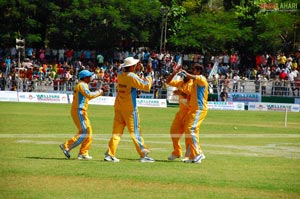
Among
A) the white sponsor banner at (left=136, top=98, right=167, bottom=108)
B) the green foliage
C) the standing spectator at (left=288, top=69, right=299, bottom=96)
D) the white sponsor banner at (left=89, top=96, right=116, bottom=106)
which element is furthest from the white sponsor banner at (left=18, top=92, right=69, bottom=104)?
the standing spectator at (left=288, top=69, right=299, bottom=96)

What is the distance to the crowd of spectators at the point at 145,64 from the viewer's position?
47969mm

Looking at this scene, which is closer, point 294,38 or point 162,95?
point 162,95

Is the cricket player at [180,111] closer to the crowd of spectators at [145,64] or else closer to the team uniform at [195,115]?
the team uniform at [195,115]

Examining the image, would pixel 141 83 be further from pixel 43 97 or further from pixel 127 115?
pixel 43 97

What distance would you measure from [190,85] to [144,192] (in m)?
5.49

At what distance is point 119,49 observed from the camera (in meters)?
60.8

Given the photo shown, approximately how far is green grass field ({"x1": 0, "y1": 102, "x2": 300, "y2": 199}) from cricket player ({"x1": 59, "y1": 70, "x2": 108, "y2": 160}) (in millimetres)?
298

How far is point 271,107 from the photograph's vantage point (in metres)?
46.8

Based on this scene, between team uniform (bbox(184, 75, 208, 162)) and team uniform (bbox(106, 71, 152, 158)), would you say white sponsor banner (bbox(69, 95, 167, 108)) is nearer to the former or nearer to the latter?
team uniform (bbox(184, 75, 208, 162))

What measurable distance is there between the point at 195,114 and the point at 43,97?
3309 centimetres

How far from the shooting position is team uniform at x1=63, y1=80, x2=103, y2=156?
16312 mm

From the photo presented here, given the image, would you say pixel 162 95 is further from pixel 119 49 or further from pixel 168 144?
pixel 168 144

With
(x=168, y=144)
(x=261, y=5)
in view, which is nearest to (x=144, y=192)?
(x=168, y=144)
